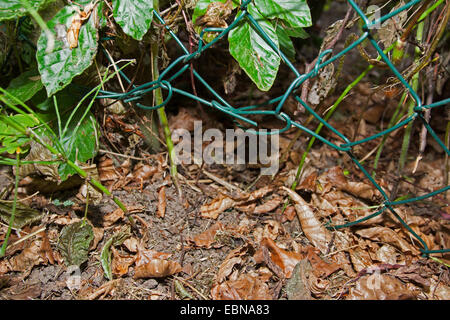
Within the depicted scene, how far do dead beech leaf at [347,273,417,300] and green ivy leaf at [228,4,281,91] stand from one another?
0.67 metres

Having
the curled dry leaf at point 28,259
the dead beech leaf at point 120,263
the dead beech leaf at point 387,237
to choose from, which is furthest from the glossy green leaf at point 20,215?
the dead beech leaf at point 387,237

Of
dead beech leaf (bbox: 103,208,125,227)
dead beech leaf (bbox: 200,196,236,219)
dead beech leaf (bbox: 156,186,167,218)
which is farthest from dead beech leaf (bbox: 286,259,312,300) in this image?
dead beech leaf (bbox: 103,208,125,227)

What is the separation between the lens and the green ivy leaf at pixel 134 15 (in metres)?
0.97

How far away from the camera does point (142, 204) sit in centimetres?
125

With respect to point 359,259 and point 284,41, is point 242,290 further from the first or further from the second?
point 284,41

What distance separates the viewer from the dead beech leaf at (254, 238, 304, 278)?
107cm

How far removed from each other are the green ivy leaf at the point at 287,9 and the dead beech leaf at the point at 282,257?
71 cm

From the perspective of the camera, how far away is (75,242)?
1.05 metres

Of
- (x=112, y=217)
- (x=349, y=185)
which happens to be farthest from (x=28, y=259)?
(x=349, y=185)

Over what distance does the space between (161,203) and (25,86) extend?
635 mm

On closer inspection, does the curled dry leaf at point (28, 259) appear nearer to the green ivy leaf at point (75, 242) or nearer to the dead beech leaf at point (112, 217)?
the green ivy leaf at point (75, 242)

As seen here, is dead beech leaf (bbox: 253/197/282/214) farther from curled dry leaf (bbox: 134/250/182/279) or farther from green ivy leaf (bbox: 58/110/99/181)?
green ivy leaf (bbox: 58/110/99/181)
